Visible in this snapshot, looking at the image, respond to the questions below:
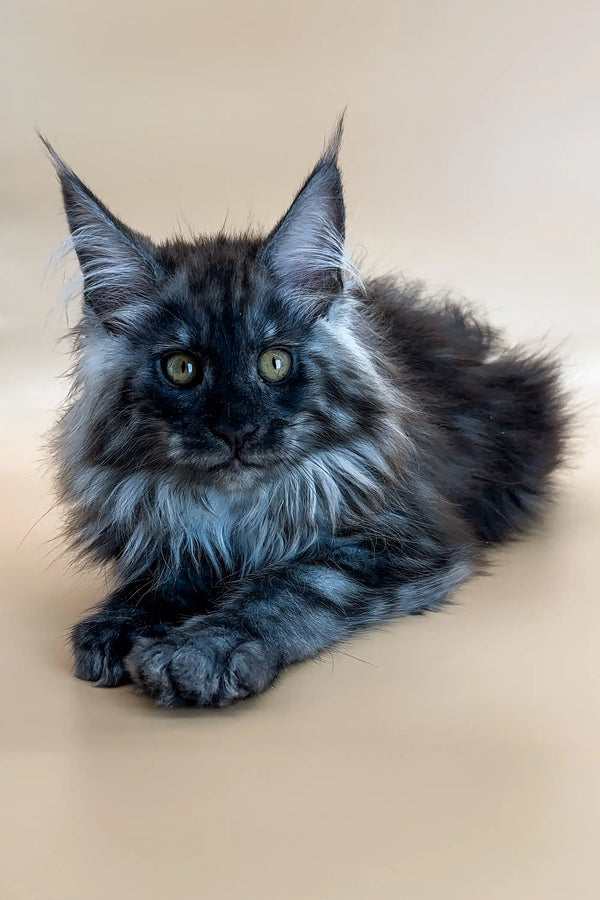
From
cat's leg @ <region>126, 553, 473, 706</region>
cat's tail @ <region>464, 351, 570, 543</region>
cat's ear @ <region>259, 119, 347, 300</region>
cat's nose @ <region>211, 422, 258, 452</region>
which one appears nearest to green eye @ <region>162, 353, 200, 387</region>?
cat's nose @ <region>211, 422, 258, 452</region>

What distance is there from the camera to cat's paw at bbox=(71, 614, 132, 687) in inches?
88.0

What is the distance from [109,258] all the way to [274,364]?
428 mm

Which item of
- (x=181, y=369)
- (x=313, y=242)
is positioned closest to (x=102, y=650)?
(x=181, y=369)

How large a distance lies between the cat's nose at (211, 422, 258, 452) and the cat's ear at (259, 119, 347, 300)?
0.39 meters

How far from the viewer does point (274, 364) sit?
2324 mm

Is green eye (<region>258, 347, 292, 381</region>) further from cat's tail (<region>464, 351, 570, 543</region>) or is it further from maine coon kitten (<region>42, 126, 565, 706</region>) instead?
cat's tail (<region>464, 351, 570, 543</region>)

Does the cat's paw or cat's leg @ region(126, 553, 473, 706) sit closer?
cat's leg @ region(126, 553, 473, 706)

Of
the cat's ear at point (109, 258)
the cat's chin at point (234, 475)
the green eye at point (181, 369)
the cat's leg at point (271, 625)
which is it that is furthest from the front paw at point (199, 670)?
the cat's ear at point (109, 258)

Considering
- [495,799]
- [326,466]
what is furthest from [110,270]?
[495,799]

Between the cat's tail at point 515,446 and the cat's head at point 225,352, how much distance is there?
0.67 m

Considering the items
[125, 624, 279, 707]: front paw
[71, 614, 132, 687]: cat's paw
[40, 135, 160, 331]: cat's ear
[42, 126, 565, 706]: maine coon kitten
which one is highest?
[40, 135, 160, 331]: cat's ear

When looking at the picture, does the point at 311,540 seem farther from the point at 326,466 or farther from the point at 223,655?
the point at 223,655

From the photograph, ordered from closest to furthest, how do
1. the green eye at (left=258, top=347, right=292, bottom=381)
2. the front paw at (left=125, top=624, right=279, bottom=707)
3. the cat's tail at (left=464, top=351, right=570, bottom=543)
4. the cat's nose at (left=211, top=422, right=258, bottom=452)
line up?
the front paw at (left=125, top=624, right=279, bottom=707), the cat's nose at (left=211, top=422, right=258, bottom=452), the green eye at (left=258, top=347, right=292, bottom=381), the cat's tail at (left=464, top=351, right=570, bottom=543)

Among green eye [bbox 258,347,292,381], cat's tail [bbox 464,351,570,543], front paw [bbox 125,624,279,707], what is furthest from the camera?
cat's tail [bbox 464,351,570,543]
